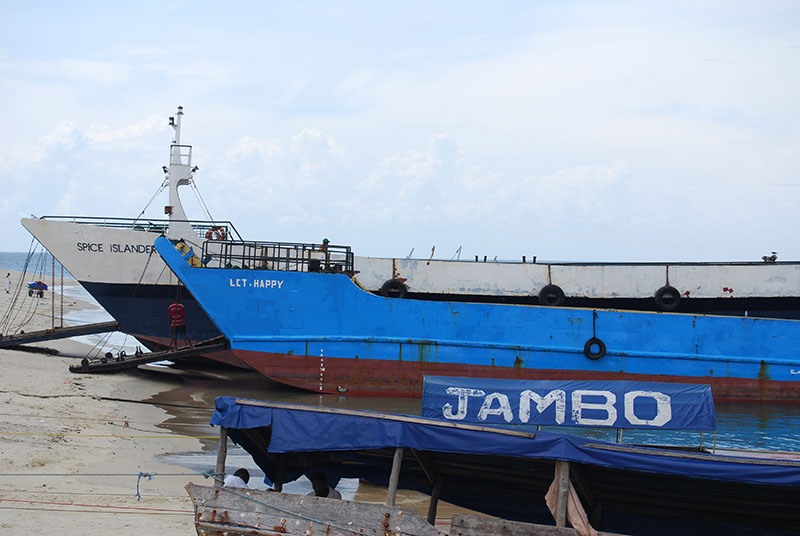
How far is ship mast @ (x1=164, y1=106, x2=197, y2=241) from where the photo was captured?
1825 centimetres

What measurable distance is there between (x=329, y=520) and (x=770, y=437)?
382 inches

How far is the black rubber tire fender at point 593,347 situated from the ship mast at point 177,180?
9.70 metres

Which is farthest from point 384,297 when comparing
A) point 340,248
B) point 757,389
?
point 757,389

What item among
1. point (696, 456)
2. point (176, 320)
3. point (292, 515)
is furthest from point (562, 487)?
point (176, 320)

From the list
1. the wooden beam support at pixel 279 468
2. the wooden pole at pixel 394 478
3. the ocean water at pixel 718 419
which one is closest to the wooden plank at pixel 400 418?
the wooden pole at pixel 394 478

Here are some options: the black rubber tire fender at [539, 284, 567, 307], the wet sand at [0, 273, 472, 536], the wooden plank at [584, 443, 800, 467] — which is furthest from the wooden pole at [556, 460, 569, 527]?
the black rubber tire fender at [539, 284, 567, 307]

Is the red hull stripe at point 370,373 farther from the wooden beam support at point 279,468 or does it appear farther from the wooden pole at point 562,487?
the wooden pole at point 562,487

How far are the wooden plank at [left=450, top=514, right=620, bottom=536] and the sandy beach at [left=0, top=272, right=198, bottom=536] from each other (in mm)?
2809

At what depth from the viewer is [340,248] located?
50.9ft

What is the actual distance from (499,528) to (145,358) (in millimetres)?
11683

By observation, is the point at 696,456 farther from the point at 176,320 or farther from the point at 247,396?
the point at 176,320

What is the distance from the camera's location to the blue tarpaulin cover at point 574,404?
7.09 metres

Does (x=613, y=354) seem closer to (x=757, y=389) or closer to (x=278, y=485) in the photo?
(x=757, y=389)

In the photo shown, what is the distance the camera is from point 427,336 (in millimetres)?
15438
